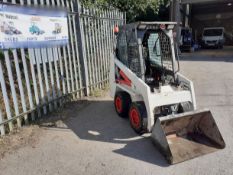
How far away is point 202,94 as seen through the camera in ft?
22.2

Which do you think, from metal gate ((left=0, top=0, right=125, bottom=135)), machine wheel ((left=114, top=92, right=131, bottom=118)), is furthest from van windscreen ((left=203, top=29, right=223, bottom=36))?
machine wheel ((left=114, top=92, right=131, bottom=118))

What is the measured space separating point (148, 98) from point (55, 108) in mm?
2731

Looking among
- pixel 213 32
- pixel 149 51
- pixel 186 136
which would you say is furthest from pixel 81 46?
Result: pixel 213 32

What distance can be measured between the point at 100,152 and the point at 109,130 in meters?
0.84

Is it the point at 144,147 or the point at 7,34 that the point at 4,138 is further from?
the point at 144,147

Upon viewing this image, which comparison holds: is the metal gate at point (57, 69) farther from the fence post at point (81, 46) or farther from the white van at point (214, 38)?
the white van at point (214, 38)

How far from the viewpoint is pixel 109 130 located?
179 inches

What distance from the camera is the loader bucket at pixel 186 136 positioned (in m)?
3.45

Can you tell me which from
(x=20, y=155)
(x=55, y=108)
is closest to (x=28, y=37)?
(x=55, y=108)

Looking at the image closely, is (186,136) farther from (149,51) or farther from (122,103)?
(149,51)

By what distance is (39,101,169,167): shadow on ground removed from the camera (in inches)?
145

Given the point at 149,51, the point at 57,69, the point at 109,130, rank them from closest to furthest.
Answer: the point at 109,130 → the point at 149,51 → the point at 57,69

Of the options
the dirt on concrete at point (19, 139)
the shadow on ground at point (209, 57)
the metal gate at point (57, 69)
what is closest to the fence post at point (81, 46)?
the metal gate at point (57, 69)

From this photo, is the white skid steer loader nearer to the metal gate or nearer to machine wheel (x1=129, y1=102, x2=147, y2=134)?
machine wheel (x1=129, y1=102, x2=147, y2=134)
